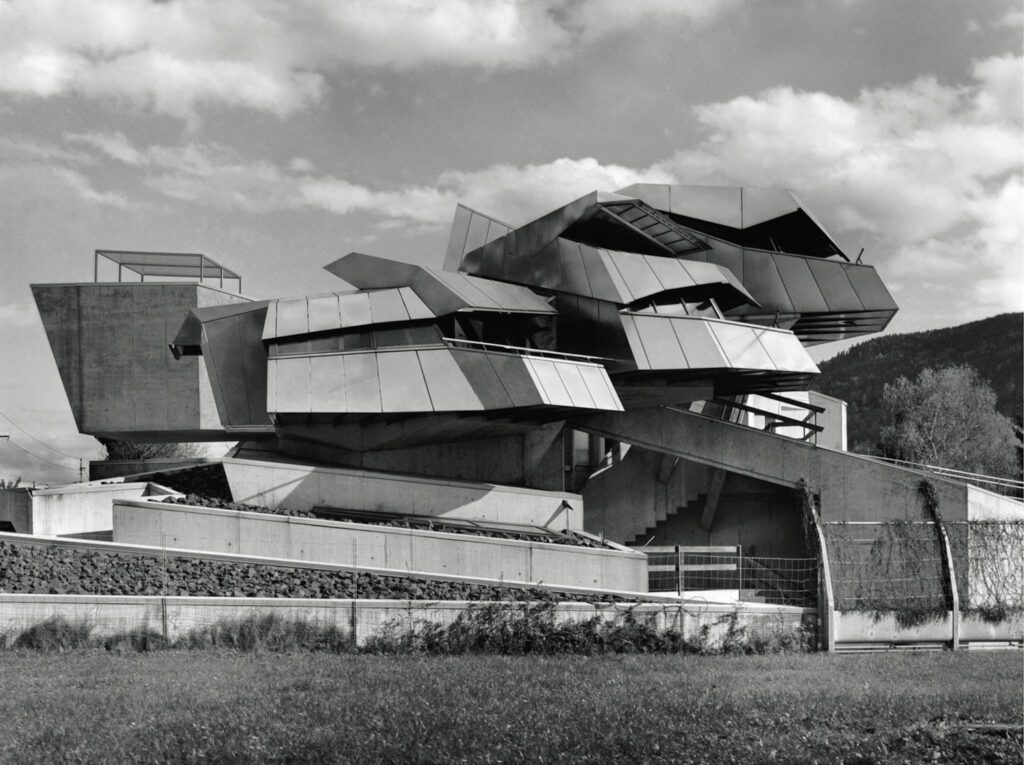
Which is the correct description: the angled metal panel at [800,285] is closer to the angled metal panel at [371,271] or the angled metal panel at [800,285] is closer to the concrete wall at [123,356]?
the angled metal panel at [371,271]

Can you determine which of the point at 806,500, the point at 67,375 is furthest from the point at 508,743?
the point at 67,375

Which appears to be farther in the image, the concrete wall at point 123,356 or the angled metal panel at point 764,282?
the concrete wall at point 123,356

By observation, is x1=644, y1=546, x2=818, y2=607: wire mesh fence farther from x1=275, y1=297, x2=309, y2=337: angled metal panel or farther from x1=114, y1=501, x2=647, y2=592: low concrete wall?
x1=275, y1=297, x2=309, y2=337: angled metal panel

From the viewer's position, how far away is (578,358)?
24609 mm

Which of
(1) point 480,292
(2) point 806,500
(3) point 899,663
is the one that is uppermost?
(1) point 480,292

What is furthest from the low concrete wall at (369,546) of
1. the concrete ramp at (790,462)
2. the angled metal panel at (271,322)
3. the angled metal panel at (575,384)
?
the concrete ramp at (790,462)

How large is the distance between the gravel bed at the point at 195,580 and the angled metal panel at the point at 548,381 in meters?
5.92

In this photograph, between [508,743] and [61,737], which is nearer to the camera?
[508,743]

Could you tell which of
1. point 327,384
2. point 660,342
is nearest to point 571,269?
point 660,342

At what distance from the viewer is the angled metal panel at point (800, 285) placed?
27406mm

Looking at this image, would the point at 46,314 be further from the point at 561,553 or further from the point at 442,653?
the point at 442,653

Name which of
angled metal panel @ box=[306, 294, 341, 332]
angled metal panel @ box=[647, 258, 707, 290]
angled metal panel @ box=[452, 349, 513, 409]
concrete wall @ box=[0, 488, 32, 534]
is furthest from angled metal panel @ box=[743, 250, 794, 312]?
concrete wall @ box=[0, 488, 32, 534]

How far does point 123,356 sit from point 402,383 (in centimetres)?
2019

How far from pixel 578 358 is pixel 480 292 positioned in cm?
293
